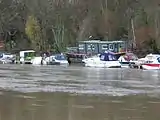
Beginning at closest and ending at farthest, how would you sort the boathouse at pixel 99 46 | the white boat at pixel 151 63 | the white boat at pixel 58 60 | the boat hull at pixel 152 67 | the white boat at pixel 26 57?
the boat hull at pixel 152 67 → the white boat at pixel 151 63 → the white boat at pixel 58 60 → the boathouse at pixel 99 46 → the white boat at pixel 26 57

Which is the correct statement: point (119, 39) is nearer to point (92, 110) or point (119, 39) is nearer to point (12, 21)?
point (12, 21)

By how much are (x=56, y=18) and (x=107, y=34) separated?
928cm

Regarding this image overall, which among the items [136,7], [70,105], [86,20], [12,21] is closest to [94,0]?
[86,20]

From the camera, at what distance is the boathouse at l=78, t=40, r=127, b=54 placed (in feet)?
263

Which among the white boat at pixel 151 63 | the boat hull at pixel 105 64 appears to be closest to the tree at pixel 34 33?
the boat hull at pixel 105 64

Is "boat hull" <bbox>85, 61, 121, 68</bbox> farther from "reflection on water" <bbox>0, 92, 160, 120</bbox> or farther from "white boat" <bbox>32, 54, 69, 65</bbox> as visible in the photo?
"reflection on water" <bbox>0, 92, 160, 120</bbox>

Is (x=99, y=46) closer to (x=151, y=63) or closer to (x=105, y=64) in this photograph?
(x=105, y=64)

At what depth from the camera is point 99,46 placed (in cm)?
8162

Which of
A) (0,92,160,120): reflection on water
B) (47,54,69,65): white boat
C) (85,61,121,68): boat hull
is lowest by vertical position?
(0,92,160,120): reflection on water

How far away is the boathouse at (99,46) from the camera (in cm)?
8006

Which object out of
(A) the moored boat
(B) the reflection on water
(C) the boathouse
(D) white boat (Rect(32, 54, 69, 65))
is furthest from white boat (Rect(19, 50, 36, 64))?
(B) the reflection on water

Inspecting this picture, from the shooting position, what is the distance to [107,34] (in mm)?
84062

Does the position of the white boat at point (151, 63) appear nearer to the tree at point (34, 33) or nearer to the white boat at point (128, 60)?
the white boat at point (128, 60)

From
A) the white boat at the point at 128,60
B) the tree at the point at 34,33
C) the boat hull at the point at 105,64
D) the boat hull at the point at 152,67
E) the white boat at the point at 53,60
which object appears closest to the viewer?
the boat hull at the point at 152,67
